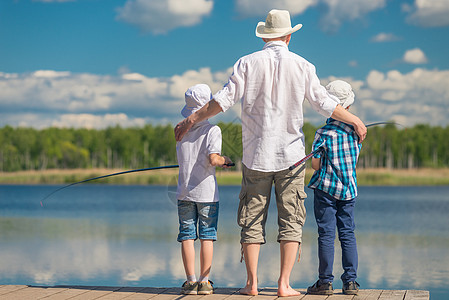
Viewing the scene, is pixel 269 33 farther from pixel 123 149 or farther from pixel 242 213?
pixel 123 149

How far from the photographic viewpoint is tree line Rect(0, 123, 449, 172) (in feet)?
221

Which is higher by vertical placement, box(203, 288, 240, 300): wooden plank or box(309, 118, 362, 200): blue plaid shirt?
box(309, 118, 362, 200): blue plaid shirt

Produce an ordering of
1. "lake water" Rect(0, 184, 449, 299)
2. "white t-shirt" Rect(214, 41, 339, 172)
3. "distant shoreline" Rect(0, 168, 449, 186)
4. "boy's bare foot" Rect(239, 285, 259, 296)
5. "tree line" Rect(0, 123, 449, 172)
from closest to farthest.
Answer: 1. "white t-shirt" Rect(214, 41, 339, 172)
2. "boy's bare foot" Rect(239, 285, 259, 296)
3. "lake water" Rect(0, 184, 449, 299)
4. "distant shoreline" Rect(0, 168, 449, 186)
5. "tree line" Rect(0, 123, 449, 172)

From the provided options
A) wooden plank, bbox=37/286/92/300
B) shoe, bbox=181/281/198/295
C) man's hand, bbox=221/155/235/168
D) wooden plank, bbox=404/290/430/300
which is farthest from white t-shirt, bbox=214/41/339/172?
wooden plank, bbox=37/286/92/300

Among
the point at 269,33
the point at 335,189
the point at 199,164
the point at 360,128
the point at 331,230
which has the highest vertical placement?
the point at 269,33

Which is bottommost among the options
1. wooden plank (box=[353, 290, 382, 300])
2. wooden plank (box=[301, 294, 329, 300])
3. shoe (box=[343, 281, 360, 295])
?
wooden plank (box=[353, 290, 382, 300])

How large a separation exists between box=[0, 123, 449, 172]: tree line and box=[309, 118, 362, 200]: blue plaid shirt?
63.1m

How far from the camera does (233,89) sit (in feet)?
10.6

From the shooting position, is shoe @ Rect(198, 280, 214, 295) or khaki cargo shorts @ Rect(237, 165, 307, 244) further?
shoe @ Rect(198, 280, 214, 295)

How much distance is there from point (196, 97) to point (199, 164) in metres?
0.39

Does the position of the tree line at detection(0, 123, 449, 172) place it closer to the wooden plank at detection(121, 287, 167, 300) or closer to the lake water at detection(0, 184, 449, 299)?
the lake water at detection(0, 184, 449, 299)

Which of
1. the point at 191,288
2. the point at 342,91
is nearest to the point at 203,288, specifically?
the point at 191,288

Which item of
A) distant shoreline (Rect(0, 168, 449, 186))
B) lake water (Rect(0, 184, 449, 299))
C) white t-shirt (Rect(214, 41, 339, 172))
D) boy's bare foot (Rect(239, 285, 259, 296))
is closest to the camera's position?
white t-shirt (Rect(214, 41, 339, 172))

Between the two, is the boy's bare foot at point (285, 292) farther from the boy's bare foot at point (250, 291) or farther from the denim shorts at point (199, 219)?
the denim shorts at point (199, 219)
